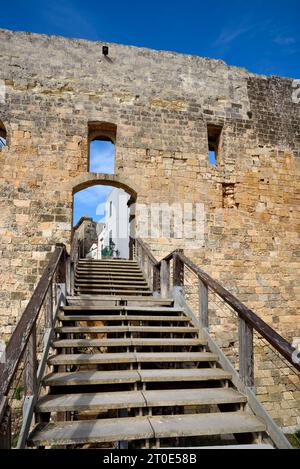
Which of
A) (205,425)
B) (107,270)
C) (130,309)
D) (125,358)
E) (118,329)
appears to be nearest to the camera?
(205,425)

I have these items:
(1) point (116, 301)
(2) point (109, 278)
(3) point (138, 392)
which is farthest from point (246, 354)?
(2) point (109, 278)

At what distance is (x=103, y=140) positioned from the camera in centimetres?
938

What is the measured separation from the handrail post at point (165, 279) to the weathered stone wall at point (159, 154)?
227 centimetres

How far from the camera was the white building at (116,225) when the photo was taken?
21455 millimetres

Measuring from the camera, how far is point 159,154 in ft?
28.9

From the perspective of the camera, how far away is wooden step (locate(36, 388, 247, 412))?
288 centimetres

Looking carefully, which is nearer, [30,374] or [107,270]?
[30,374]

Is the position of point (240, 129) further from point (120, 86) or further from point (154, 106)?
point (120, 86)

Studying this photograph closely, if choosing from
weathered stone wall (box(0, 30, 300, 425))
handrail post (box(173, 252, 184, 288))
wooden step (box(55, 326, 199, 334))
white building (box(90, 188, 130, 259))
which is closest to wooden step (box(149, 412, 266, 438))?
wooden step (box(55, 326, 199, 334))

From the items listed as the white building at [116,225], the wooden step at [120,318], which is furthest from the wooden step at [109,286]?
the white building at [116,225]

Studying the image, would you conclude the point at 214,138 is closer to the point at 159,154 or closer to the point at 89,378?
the point at 159,154

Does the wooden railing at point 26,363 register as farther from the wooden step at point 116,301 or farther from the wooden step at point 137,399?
the wooden step at point 116,301

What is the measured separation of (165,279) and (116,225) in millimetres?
16659

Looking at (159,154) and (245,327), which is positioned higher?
(159,154)
